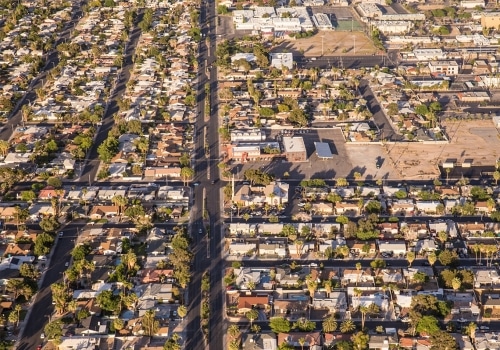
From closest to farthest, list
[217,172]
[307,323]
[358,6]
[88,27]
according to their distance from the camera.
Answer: [307,323] → [217,172] → [88,27] → [358,6]

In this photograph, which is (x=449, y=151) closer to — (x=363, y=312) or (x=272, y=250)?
(x=272, y=250)

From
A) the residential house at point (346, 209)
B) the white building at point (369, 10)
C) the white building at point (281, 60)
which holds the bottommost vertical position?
the white building at point (369, 10)

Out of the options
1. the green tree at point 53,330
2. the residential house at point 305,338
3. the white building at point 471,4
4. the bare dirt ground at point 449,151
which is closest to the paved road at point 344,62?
the bare dirt ground at point 449,151

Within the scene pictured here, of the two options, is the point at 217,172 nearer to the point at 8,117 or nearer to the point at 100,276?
the point at 100,276

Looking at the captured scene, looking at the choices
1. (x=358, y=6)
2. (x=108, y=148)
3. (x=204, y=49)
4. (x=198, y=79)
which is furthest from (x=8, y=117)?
(x=358, y=6)

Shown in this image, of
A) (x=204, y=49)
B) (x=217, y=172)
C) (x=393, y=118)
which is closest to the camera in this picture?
(x=217, y=172)

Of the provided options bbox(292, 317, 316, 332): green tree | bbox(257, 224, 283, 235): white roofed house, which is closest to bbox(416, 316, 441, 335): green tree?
bbox(292, 317, 316, 332): green tree

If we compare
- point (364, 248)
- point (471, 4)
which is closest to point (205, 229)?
point (364, 248)

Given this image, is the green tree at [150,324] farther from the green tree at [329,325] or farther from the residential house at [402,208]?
the residential house at [402,208]
